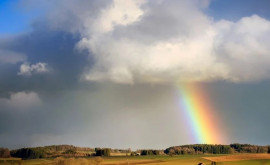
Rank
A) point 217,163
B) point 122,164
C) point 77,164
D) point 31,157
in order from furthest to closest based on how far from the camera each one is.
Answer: point 31,157, point 122,164, point 217,163, point 77,164

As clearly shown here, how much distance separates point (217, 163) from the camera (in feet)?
424

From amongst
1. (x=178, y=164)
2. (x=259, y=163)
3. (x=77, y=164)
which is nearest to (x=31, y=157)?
(x=77, y=164)

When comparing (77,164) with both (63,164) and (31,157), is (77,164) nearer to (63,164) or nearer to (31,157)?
(63,164)

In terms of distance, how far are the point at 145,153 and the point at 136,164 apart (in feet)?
198

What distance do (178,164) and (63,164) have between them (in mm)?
46659

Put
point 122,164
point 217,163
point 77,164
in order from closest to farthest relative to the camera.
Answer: point 77,164
point 217,163
point 122,164

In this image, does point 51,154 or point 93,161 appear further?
point 51,154

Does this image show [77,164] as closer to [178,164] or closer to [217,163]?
[178,164]

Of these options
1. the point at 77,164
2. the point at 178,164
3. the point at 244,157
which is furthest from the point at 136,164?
the point at 244,157

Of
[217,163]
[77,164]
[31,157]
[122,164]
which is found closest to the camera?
[77,164]

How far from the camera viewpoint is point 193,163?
438ft

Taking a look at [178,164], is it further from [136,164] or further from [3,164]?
[3,164]

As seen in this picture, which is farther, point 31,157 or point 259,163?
point 31,157

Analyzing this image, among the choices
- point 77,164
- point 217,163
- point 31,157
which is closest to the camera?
point 77,164
